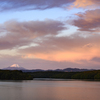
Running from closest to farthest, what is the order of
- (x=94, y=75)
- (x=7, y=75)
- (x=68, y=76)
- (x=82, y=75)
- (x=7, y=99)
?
1. (x=7, y=99)
2. (x=7, y=75)
3. (x=94, y=75)
4. (x=82, y=75)
5. (x=68, y=76)

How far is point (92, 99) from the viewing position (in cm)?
3153

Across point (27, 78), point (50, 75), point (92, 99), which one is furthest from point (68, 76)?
point (92, 99)

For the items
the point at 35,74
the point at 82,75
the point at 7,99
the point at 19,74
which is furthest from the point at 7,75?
the point at 7,99

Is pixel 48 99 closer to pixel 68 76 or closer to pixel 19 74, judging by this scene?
pixel 19 74

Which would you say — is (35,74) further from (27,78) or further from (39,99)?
(39,99)

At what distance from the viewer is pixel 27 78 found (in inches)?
5034

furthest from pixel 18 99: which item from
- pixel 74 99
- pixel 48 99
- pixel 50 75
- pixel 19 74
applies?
pixel 50 75

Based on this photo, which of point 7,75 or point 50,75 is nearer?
point 7,75

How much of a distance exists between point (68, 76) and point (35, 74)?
35.2 metres

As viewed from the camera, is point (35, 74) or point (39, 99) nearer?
point (39, 99)

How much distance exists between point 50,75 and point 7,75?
80147 mm

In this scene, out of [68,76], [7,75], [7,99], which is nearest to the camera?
[7,99]

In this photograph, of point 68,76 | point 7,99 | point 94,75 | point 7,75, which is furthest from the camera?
point 68,76

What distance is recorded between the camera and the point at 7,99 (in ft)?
102
